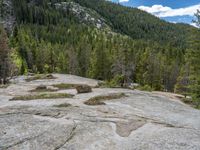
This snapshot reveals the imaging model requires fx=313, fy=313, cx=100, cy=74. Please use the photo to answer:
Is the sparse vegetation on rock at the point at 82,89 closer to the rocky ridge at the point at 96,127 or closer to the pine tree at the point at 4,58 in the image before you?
the rocky ridge at the point at 96,127

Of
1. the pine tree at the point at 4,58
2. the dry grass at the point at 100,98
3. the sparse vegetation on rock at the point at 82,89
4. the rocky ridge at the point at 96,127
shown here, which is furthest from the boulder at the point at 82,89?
the pine tree at the point at 4,58

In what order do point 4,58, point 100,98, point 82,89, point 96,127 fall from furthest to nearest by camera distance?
1. point 4,58
2. point 82,89
3. point 100,98
4. point 96,127

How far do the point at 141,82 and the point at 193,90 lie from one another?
142ft

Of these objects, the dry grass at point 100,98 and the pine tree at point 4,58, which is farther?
the pine tree at point 4,58

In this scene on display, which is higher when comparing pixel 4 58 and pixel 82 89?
pixel 4 58

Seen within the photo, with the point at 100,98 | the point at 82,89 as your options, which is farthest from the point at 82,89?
the point at 100,98

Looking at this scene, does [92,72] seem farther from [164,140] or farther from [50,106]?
[164,140]

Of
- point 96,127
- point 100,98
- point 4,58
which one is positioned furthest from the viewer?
point 4,58

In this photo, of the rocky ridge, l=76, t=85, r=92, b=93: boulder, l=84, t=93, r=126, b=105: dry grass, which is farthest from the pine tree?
the rocky ridge

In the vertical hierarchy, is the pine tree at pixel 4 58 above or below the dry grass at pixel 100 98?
above

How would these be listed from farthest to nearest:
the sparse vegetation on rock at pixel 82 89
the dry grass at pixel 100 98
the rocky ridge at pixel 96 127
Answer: the sparse vegetation on rock at pixel 82 89 → the dry grass at pixel 100 98 → the rocky ridge at pixel 96 127

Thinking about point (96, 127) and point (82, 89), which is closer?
point (96, 127)

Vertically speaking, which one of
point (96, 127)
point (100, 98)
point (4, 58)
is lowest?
point (96, 127)

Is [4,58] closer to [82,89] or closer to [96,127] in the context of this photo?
[82,89]
